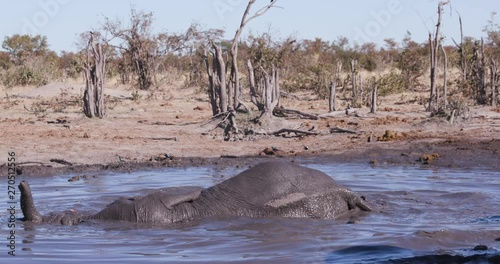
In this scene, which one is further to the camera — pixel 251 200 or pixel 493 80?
pixel 493 80

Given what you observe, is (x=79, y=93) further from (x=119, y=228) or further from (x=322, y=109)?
(x=119, y=228)

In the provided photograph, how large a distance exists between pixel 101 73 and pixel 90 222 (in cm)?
1074

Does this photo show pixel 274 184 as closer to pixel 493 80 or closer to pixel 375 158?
pixel 375 158

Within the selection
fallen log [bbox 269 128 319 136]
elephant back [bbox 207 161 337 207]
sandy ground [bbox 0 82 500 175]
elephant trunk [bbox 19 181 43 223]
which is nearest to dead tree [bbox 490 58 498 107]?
sandy ground [bbox 0 82 500 175]

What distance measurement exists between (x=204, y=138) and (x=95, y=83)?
161 inches

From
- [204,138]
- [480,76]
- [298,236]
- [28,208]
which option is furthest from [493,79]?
[28,208]

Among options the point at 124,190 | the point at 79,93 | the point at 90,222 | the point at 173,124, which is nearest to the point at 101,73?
the point at 173,124

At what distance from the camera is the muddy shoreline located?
1068cm

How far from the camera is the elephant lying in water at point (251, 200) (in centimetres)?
625

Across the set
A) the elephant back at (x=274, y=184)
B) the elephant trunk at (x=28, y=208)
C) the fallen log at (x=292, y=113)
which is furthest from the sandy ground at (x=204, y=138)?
the elephant back at (x=274, y=184)

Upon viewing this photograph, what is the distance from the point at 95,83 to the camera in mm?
16969

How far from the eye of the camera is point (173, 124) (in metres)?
16.1

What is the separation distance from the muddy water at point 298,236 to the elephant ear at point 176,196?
227mm

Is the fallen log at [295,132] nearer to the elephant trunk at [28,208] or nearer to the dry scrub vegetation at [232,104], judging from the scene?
the dry scrub vegetation at [232,104]
